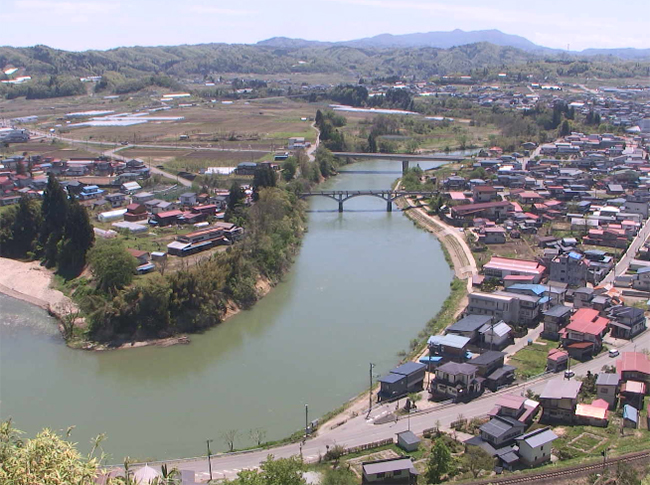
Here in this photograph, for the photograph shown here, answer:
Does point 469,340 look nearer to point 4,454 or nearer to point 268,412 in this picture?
point 268,412

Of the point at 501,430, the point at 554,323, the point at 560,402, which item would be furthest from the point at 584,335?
the point at 501,430

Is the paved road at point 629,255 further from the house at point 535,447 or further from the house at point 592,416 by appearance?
the house at point 535,447

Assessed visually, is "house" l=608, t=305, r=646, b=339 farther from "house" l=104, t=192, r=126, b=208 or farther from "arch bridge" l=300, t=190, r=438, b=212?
"house" l=104, t=192, r=126, b=208

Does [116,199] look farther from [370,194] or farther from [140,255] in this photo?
[370,194]

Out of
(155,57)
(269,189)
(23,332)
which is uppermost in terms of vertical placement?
(155,57)

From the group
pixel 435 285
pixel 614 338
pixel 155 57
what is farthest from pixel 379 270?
pixel 155 57
